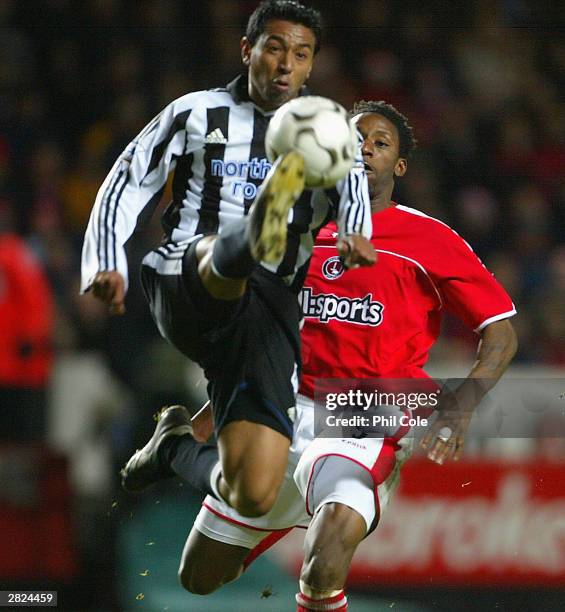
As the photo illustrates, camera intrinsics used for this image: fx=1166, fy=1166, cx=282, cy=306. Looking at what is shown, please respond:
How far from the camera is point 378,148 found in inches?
165

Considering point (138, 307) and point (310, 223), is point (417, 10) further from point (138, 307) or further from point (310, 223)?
point (310, 223)

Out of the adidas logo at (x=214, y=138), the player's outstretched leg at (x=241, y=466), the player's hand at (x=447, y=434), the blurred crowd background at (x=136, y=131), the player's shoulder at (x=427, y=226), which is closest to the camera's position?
the player's outstretched leg at (x=241, y=466)

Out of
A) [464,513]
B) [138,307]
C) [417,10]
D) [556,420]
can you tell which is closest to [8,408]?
[138,307]

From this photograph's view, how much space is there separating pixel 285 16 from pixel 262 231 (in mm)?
841

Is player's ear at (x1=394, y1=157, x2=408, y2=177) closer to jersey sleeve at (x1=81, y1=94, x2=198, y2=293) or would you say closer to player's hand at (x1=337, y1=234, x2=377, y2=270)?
jersey sleeve at (x1=81, y1=94, x2=198, y2=293)

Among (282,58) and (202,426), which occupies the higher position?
(282,58)

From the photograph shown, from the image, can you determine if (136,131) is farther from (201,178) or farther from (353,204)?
(353,204)

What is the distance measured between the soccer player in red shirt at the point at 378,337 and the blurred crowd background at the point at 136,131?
1.48 metres

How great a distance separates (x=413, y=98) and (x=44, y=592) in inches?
Result: 152

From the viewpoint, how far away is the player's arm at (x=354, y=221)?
3148mm

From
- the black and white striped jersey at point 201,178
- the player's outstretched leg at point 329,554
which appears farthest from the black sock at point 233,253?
the player's outstretched leg at point 329,554

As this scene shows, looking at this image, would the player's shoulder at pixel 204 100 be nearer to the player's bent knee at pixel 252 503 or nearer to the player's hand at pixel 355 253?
the player's hand at pixel 355 253

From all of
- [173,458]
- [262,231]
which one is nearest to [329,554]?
[173,458]

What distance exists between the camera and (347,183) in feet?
11.0
